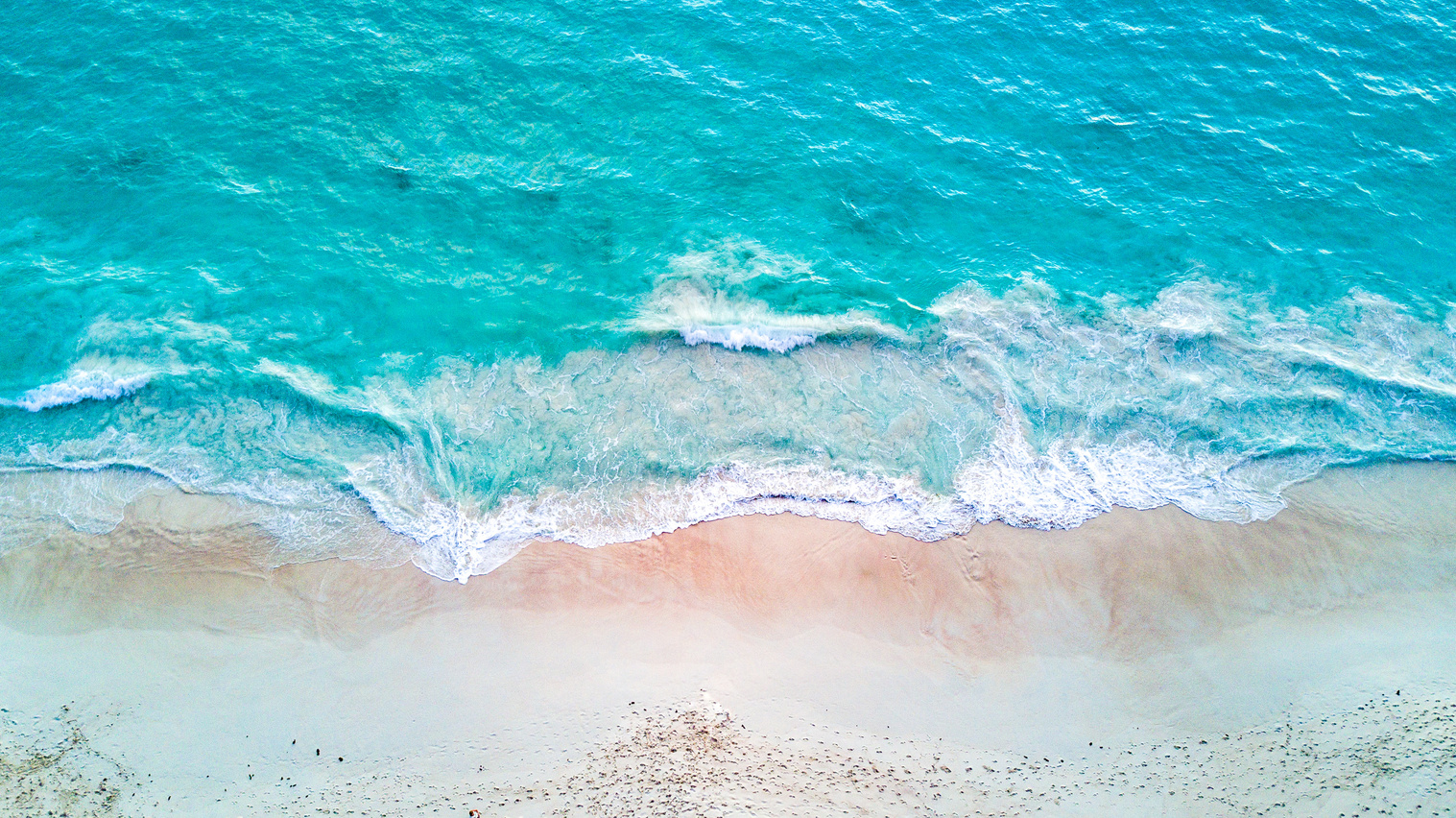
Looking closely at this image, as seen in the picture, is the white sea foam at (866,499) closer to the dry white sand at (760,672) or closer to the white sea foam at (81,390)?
the dry white sand at (760,672)

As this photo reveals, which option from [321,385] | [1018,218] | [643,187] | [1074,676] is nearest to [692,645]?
[1074,676]

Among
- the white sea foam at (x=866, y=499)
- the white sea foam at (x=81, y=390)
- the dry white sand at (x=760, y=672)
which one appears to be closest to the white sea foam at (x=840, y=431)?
the white sea foam at (x=866, y=499)

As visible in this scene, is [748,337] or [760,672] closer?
[760,672]

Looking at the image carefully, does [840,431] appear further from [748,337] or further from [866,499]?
[748,337]

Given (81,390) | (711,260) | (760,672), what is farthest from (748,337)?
(81,390)

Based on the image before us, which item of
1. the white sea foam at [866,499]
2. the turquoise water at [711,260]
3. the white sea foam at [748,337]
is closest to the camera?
the white sea foam at [866,499]

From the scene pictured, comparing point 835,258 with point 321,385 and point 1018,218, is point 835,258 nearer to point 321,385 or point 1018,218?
point 1018,218
